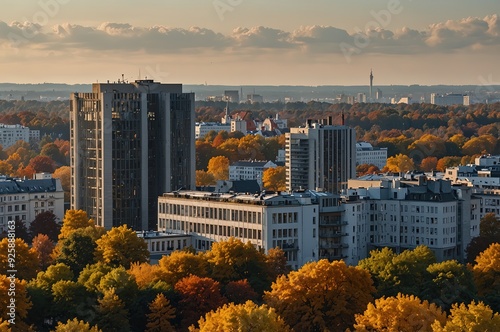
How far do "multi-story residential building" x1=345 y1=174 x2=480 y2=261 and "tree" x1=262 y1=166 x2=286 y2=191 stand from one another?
40224mm

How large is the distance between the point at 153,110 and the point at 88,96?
3.94 metres

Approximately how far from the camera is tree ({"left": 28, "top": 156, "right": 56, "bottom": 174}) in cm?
14050

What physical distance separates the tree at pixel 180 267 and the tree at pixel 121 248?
5765mm

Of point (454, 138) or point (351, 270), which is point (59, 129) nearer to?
point (454, 138)

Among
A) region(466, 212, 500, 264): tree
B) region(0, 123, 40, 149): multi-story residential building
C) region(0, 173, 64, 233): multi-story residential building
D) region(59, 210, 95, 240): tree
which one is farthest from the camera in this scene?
region(0, 123, 40, 149): multi-story residential building

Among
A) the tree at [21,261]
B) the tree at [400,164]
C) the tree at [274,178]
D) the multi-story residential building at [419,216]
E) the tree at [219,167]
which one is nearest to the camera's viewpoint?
the tree at [21,261]

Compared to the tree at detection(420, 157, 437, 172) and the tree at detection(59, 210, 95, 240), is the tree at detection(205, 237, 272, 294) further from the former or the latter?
the tree at detection(420, 157, 437, 172)

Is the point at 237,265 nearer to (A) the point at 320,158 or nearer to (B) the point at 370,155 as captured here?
(A) the point at 320,158

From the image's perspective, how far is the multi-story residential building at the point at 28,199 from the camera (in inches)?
3829

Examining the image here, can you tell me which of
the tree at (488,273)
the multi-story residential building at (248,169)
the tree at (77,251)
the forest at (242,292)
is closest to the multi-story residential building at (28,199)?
the tree at (77,251)

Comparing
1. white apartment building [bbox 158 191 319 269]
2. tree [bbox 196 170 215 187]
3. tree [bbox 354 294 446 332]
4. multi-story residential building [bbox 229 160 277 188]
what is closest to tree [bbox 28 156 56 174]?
multi-story residential building [bbox 229 160 277 188]

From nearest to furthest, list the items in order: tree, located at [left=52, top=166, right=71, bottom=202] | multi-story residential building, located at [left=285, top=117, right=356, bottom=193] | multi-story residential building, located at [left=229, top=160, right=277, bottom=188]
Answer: multi-story residential building, located at [left=285, top=117, right=356, bottom=193]
tree, located at [left=52, top=166, right=71, bottom=202]
multi-story residential building, located at [left=229, top=160, right=277, bottom=188]

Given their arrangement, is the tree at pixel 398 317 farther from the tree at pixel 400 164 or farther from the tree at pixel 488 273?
the tree at pixel 400 164

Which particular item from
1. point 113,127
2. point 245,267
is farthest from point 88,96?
point 245,267
